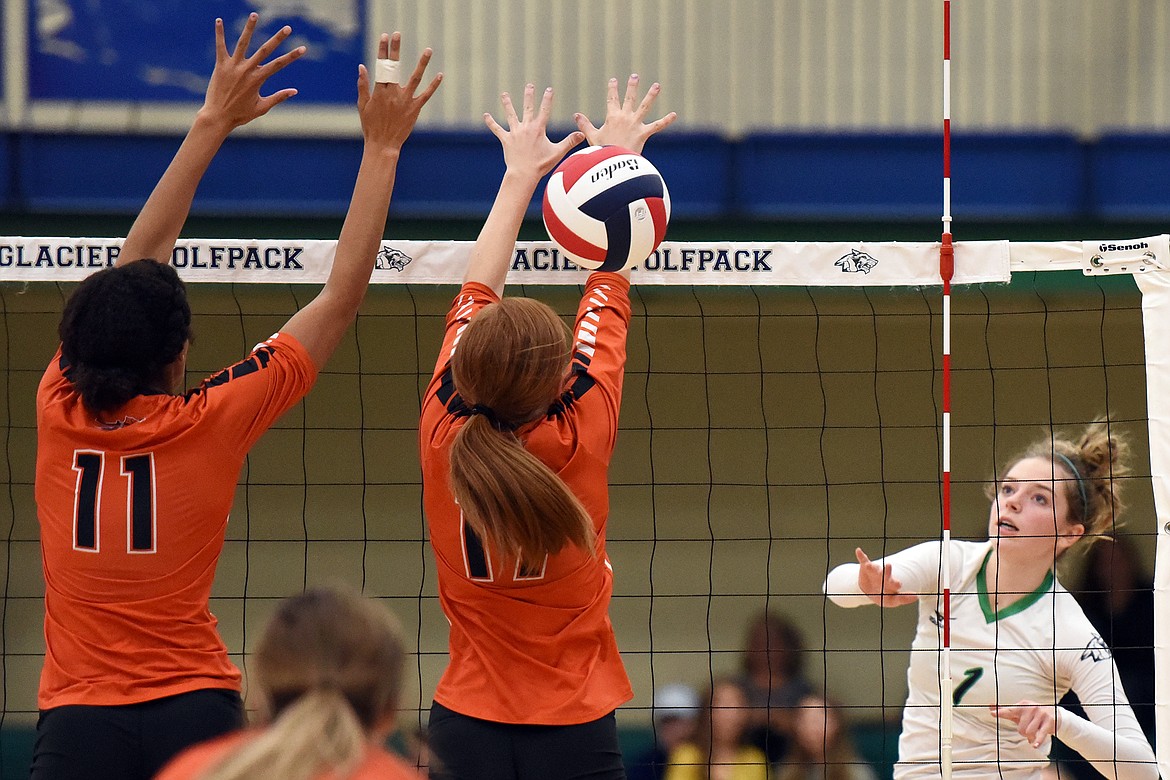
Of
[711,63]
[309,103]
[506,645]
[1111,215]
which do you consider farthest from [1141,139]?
[506,645]

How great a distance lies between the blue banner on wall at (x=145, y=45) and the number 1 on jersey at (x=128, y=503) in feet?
18.1

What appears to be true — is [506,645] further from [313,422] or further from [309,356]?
[313,422]

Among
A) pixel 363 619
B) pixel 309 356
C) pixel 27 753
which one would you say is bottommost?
pixel 27 753

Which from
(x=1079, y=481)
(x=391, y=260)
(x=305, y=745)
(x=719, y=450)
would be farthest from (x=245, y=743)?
(x=719, y=450)

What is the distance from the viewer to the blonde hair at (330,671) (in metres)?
1.70

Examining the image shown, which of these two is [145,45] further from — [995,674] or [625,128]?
[995,674]

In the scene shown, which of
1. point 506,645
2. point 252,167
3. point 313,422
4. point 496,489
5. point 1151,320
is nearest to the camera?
point 496,489

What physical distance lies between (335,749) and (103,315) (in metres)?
1.36

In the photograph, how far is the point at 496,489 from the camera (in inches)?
105

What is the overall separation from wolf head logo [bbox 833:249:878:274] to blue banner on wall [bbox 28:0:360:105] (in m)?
4.57

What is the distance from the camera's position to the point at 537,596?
9.41 feet

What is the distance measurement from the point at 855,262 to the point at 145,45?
5327 millimetres

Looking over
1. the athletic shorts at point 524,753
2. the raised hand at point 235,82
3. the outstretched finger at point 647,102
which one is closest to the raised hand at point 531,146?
the outstretched finger at point 647,102

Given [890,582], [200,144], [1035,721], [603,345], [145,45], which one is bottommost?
[1035,721]
